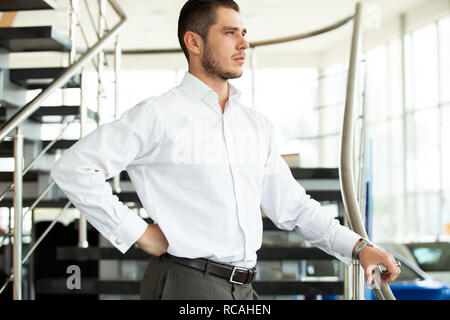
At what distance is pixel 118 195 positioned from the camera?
282cm

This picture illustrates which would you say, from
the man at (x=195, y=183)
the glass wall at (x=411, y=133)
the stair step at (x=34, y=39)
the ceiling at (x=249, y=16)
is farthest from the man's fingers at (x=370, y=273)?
the glass wall at (x=411, y=133)

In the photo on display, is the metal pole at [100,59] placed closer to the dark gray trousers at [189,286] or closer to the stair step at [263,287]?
the stair step at [263,287]

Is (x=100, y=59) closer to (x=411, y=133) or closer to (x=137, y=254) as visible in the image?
(x=137, y=254)

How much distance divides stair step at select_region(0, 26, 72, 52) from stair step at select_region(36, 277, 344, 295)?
1.01 meters

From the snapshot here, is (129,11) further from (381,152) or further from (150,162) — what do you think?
(150,162)

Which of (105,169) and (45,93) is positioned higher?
(45,93)

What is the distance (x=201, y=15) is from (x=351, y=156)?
0.74m

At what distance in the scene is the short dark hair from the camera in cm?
156

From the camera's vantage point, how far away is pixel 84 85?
115 inches

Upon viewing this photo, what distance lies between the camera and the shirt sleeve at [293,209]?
1533mm

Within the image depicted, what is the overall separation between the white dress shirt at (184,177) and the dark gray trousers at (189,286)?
39 millimetres

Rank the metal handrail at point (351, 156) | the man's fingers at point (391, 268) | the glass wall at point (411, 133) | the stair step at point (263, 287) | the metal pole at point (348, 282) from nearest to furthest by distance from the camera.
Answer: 1. the man's fingers at point (391, 268)
2. the metal handrail at point (351, 156)
3. the metal pole at point (348, 282)
4. the stair step at point (263, 287)
5. the glass wall at point (411, 133)

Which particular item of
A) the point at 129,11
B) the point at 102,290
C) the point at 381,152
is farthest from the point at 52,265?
the point at 381,152

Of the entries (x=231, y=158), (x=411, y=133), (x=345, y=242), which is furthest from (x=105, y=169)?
(x=411, y=133)
